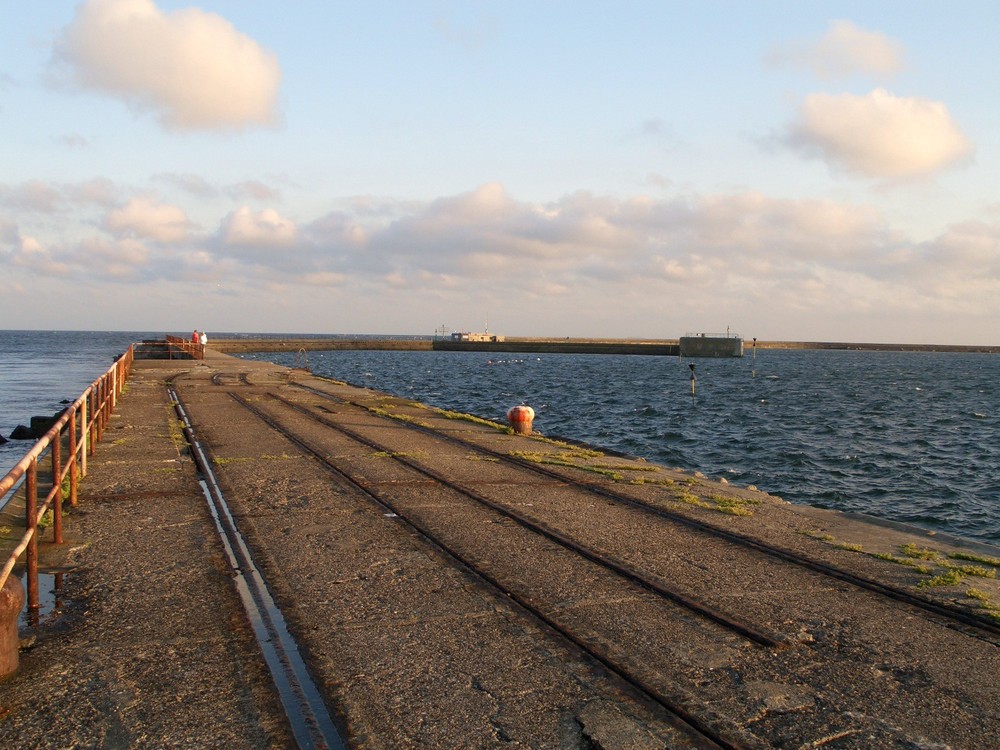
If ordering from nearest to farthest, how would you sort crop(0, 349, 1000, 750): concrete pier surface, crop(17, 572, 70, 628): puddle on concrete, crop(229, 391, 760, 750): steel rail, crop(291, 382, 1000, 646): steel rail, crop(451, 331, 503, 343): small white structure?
crop(229, 391, 760, 750): steel rail < crop(0, 349, 1000, 750): concrete pier surface < crop(17, 572, 70, 628): puddle on concrete < crop(291, 382, 1000, 646): steel rail < crop(451, 331, 503, 343): small white structure

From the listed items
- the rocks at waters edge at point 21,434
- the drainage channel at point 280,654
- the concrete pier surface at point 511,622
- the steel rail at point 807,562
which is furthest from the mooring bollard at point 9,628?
the rocks at waters edge at point 21,434

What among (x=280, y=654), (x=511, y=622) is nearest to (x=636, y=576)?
(x=511, y=622)

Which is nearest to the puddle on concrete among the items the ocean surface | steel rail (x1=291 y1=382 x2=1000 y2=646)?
steel rail (x1=291 y1=382 x2=1000 y2=646)

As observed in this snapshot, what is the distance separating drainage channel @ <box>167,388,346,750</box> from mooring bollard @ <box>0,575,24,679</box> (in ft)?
5.52

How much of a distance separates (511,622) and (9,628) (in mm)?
3737

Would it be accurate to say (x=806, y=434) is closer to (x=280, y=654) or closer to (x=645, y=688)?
(x=645, y=688)

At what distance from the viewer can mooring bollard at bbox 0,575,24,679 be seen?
5602 millimetres

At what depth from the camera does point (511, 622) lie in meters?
6.93

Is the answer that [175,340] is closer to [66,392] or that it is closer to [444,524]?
[66,392]

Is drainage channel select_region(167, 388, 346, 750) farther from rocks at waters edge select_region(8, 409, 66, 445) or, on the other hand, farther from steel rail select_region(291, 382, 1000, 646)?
rocks at waters edge select_region(8, 409, 66, 445)

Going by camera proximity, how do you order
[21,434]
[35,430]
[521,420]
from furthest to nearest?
1. [21,434]
2. [35,430]
3. [521,420]

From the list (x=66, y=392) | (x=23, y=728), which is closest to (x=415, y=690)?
(x=23, y=728)

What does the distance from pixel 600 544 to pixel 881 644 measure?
3.60 metres

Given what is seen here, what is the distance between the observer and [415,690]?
5.60m
